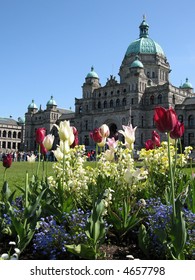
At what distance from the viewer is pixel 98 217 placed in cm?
354

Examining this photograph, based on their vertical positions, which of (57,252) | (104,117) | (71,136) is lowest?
(57,252)

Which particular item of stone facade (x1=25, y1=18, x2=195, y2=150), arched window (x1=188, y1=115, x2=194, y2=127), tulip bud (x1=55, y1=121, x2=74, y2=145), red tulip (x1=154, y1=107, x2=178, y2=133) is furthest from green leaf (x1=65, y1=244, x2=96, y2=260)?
arched window (x1=188, y1=115, x2=194, y2=127)

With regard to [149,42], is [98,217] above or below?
below

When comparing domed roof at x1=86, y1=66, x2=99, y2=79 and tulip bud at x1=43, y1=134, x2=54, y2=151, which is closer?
tulip bud at x1=43, y1=134, x2=54, y2=151

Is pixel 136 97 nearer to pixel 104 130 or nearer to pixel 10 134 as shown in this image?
pixel 10 134

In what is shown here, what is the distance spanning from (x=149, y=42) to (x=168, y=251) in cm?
5982

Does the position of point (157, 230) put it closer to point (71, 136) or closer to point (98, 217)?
point (98, 217)

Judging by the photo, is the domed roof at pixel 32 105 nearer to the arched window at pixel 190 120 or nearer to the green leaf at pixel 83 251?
the arched window at pixel 190 120

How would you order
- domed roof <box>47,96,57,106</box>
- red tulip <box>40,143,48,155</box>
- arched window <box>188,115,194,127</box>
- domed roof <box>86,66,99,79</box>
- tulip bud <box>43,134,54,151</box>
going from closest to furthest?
1. tulip bud <box>43,134,54,151</box>
2. red tulip <box>40,143,48,155</box>
3. arched window <box>188,115,194,127</box>
4. domed roof <box>86,66,99,79</box>
5. domed roof <box>47,96,57,106</box>

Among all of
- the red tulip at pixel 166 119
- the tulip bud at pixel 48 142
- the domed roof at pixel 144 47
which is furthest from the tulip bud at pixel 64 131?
the domed roof at pixel 144 47

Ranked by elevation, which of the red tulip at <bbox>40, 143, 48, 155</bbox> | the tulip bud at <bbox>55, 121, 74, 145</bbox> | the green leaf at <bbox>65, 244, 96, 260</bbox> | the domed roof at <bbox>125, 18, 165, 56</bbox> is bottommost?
the green leaf at <bbox>65, 244, 96, 260</bbox>

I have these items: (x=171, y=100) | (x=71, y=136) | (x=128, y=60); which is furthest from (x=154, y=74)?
(x=71, y=136)

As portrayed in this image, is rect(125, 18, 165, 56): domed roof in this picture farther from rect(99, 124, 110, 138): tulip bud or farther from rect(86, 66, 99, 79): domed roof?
rect(99, 124, 110, 138): tulip bud
